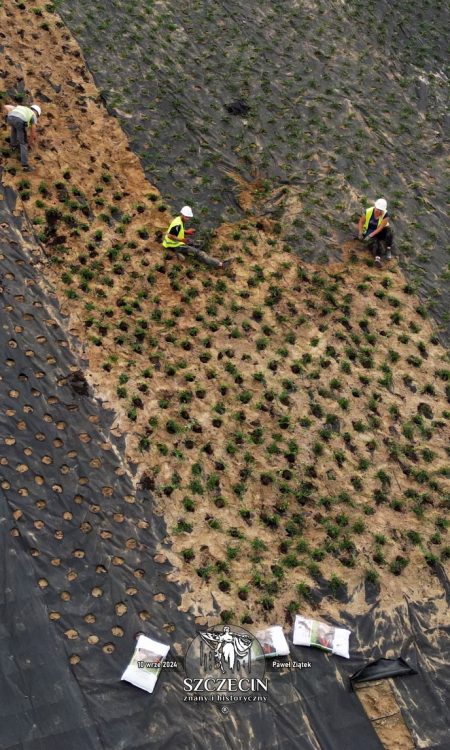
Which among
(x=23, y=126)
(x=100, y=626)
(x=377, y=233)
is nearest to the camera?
(x=100, y=626)

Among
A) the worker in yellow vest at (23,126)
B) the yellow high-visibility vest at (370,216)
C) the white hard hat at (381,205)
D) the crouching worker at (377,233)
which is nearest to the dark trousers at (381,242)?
the crouching worker at (377,233)

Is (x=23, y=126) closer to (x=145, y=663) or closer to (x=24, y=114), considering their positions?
(x=24, y=114)

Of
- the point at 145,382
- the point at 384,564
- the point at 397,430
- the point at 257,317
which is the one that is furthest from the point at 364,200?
the point at 384,564

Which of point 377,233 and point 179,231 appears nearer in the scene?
point 179,231

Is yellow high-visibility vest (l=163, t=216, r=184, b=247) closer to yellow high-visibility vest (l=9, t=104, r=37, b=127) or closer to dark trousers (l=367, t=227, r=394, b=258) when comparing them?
yellow high-visibility vest (l=9, t=104, r=37, b=127)

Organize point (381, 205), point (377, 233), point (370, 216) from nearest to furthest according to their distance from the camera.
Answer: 1. point (381, 205)
2. point (370, 216)
3. point (377, 233)

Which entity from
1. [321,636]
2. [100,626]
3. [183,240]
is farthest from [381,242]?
[100,626]

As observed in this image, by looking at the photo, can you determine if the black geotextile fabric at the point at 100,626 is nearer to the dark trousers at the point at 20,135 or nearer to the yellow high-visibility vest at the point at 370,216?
the dark trousers at the point at 20,135
